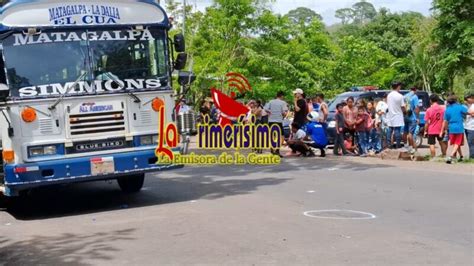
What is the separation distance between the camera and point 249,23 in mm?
28453

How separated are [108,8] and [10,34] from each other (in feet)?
5.31

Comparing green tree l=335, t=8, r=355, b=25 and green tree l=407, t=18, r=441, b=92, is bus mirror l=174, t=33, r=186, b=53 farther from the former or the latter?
green tree l=335, t=8, r=355, b=25

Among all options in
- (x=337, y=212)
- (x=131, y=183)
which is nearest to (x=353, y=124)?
(x=131, y=183)

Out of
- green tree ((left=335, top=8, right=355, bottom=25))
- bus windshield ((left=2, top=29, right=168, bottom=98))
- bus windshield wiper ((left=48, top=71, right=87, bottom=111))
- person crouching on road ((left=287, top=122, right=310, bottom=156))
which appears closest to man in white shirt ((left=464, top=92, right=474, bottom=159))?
person crouching on road ((left=287, top=122, right=310, bottom=156))

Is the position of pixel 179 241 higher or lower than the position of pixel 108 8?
lower

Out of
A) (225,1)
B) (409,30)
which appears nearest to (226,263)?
(225,1)

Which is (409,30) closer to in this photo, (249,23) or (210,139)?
(249,23)

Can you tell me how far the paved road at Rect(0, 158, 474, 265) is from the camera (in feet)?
23.2

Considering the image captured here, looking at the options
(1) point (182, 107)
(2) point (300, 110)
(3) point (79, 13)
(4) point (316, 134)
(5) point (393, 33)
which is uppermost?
(5) point (393, 33)

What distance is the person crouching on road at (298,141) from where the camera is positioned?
1805cm

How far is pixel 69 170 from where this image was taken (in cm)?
991

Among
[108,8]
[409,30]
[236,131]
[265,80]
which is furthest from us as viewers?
[409,30]

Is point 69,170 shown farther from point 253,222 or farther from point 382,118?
point 382,118

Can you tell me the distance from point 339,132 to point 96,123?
364 inches
